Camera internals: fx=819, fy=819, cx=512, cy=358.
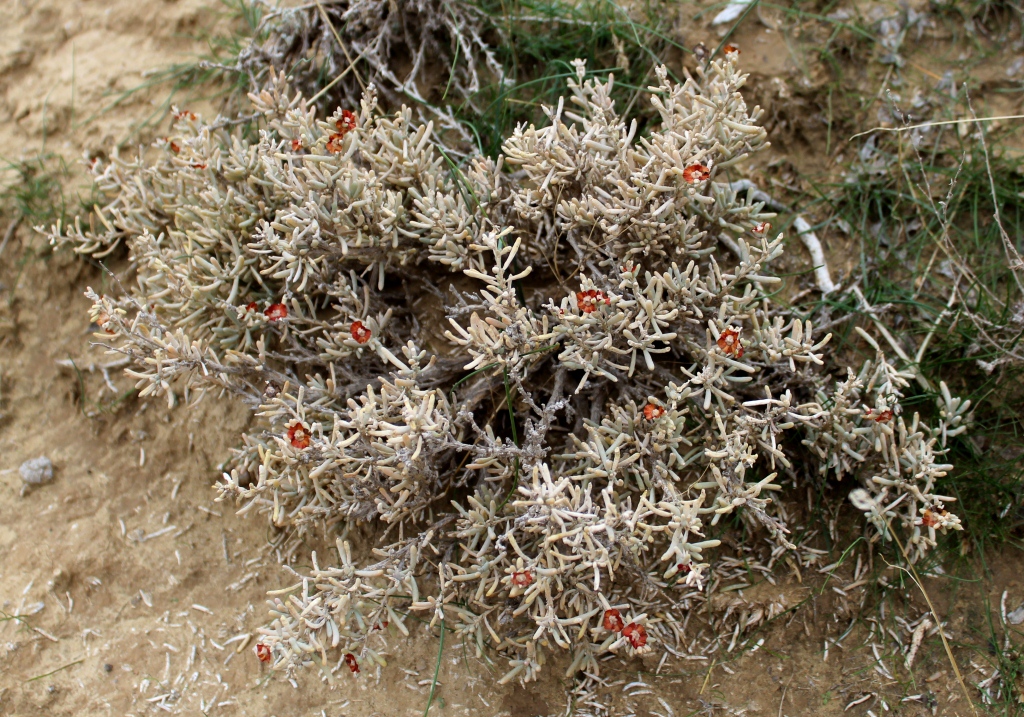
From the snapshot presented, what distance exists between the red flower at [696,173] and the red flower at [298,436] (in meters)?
A: 1.42

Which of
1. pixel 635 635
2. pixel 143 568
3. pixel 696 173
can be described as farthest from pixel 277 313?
pixel 635 635

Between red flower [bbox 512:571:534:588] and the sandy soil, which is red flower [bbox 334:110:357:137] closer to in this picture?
the sandy soil

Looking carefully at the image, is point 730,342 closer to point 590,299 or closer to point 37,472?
point 590,299

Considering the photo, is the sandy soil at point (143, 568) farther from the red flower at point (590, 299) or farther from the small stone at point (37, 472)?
the red flower at point (590, 299)

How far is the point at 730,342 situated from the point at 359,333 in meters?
1.23

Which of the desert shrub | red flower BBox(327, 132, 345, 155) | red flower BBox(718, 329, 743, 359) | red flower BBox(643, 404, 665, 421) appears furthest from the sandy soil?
red flower BBox(327, 132, 345, 155)

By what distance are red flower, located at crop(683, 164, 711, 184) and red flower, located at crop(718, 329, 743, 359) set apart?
480mm

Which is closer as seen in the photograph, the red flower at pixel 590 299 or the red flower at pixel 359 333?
the red flower at pixel 590 299

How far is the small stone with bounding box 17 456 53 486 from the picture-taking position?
3.37 metres

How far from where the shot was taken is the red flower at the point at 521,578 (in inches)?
94.3

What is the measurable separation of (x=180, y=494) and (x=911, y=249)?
3.11 m

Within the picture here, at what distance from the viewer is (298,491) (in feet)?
9.25

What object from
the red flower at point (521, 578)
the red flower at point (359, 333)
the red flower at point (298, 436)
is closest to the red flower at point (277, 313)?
the red flower at point (359, 333)

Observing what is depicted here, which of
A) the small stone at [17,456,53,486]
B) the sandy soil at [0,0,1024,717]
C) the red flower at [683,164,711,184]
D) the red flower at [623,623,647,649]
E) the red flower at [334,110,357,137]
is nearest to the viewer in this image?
the red flower at [623,623,647,649]
